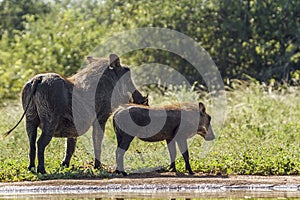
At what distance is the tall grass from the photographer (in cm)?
1142

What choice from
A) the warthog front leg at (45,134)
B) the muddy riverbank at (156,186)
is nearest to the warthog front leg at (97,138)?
the warthog front leg at (45,134)

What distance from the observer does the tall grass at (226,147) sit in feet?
37.5

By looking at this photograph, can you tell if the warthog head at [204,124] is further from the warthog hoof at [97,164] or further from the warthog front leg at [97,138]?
the warthog hoof at [97,164]

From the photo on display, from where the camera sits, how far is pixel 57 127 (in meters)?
11.4

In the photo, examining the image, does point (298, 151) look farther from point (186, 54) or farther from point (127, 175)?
point (186, 54)

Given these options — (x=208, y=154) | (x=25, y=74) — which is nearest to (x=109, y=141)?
(x=208, y=154)

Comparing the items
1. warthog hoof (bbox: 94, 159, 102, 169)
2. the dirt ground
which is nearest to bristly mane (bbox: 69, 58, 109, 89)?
warthog hoof (bbox: 94, 159, 102, 169)

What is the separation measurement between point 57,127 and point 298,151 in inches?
165

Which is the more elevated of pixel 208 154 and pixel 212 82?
pixel 212 82

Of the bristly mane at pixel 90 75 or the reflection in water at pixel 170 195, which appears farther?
the bristly mane at pixel 90 75

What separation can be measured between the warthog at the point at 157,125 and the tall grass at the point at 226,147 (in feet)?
1.23

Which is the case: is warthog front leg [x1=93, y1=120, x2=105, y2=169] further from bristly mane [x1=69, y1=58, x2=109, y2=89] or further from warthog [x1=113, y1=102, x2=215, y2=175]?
bristly mane [x1=69, y1=58, x2=109, y2=89]

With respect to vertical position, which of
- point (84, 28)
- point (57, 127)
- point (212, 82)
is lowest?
point (57, 127)

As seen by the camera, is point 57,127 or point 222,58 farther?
point 222,58
